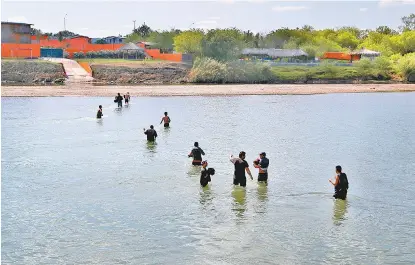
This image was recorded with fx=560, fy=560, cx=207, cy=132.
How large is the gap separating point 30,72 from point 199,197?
212ft

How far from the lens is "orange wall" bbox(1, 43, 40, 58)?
8850cm

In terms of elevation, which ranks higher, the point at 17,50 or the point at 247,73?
the point at 17,50

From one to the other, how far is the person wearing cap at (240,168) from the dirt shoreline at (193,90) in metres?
47.3

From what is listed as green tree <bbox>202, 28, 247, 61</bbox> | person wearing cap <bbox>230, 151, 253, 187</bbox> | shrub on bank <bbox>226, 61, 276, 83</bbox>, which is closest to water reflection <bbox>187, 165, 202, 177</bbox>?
person wearing cap <bbox>230, 151, 253, 187</bbox>

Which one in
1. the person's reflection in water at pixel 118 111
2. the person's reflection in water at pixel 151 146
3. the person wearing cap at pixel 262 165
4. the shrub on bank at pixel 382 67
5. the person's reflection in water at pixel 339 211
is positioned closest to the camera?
the person's reflection in water at pixel 339 211

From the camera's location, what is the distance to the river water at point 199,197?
14.5m

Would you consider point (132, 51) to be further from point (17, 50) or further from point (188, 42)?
point (188, 42)

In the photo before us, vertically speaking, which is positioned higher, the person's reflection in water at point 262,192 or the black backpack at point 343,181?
the black backpack at point 343,181

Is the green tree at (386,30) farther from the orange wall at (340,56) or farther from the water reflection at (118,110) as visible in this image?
the water reflection at (118,110)

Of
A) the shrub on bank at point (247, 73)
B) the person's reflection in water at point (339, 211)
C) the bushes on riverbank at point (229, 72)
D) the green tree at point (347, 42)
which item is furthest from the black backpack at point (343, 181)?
the green tree at point (347, 42)

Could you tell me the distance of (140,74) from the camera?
275ft

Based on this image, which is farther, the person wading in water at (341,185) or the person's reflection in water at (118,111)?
the person's reflection in water at (118,111)

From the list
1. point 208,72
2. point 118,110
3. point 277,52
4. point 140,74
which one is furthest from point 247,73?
point 118,110

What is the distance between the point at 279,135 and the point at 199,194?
17.2 m
